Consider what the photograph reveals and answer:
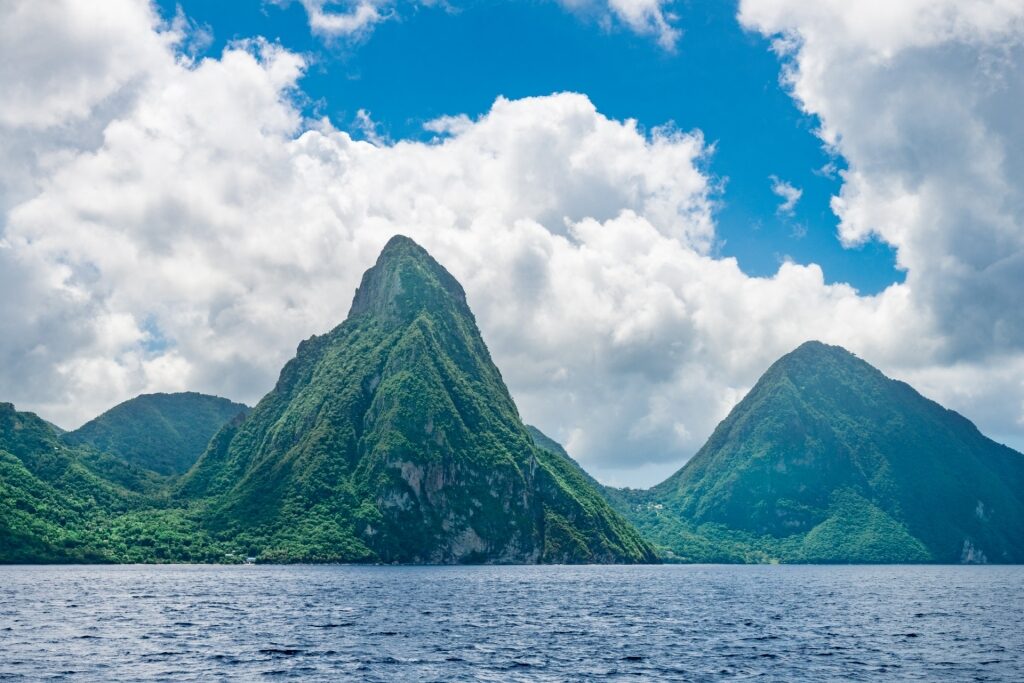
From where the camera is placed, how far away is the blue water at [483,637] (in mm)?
71688

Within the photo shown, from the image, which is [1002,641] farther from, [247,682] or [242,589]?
[242,589]

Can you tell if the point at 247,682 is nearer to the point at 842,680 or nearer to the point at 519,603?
the point at 842,680

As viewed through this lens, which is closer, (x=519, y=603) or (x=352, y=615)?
(x=352, y=615)

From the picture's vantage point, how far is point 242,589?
173m

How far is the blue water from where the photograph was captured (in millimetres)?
71688

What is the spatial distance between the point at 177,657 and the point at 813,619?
88.7 m

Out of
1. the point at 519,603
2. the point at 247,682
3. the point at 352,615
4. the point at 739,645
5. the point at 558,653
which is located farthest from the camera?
the point at 519,603

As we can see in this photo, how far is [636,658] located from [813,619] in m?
55.9

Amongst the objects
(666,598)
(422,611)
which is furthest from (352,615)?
(666,598)

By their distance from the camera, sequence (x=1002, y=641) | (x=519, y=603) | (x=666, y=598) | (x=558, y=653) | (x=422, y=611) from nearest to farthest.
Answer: (x=558, y=653) < (x=1002, y=641) < (x=422, y=611) < (x=519, y=603) < (x=666, y=598)

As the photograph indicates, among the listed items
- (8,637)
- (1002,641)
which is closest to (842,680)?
(1002,641)

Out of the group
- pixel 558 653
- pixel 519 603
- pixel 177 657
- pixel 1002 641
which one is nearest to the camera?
pixel 177 657

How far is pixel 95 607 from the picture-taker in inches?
4862

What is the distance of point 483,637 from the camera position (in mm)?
96000
